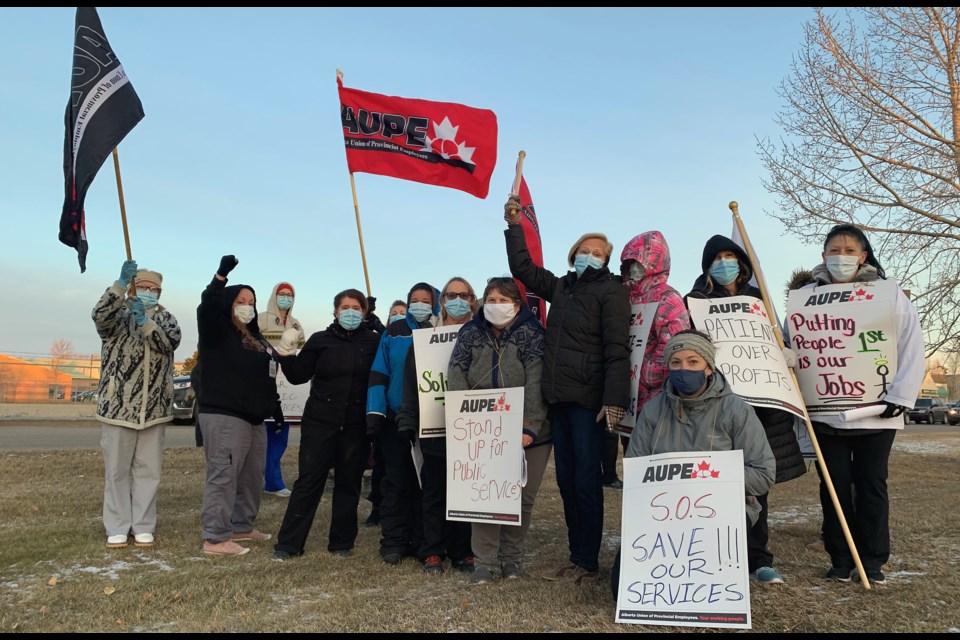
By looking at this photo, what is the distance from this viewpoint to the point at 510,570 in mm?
4961

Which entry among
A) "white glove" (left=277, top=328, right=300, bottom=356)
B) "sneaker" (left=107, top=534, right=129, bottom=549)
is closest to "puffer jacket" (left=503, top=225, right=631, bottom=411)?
"white glove" (left=277, top=328, right=300, bottom=356)

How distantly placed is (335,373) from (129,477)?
6.67 ft

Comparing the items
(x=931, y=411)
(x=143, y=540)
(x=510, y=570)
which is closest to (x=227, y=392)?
(x=143, y=540)

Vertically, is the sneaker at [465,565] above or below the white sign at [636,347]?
below

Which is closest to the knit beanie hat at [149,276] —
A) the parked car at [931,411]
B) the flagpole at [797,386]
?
the flagpole at [797,386]

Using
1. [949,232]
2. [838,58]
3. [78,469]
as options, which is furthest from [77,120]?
[949,232]

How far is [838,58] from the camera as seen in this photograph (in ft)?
47.8

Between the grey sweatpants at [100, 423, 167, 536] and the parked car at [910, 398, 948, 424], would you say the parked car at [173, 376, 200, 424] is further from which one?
the parked car at [910, 398, 948, 424]

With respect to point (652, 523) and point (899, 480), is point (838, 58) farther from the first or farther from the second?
point (652, 523)

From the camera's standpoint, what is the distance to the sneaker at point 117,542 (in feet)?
18.9

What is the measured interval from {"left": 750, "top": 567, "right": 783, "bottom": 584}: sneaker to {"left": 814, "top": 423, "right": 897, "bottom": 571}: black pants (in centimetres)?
45

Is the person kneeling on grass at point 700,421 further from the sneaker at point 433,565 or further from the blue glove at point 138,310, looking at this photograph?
the blue glove at point 138,310

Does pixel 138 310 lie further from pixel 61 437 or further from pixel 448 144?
pixel 61 437

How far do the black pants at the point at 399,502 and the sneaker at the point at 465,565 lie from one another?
35cm
